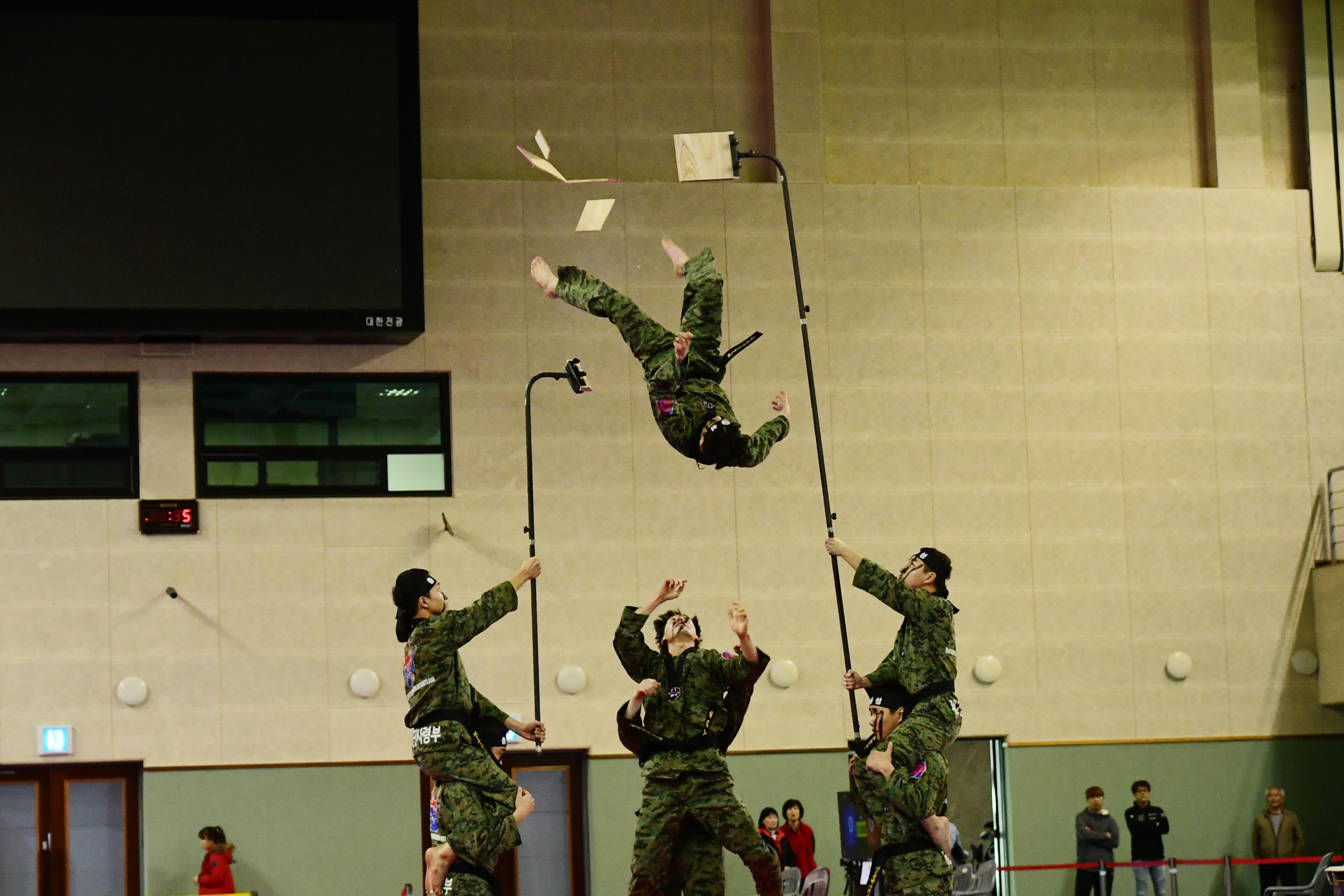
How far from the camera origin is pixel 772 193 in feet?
43.0

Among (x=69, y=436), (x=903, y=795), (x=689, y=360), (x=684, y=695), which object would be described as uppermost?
(x=69, y=436)

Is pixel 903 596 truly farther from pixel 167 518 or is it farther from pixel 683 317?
pixel 167 518

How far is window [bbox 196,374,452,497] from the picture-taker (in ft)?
40.5

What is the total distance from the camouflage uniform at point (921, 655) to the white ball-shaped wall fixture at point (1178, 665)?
18.8 ft

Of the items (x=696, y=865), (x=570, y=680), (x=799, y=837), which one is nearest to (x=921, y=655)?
(x=696, y=865)

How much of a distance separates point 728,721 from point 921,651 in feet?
3.14

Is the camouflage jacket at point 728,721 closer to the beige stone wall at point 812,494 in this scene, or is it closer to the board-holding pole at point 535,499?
the board-holding pole at point 535,499

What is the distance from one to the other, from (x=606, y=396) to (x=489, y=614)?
17.9ft

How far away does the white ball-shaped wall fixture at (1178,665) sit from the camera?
42.9 feet

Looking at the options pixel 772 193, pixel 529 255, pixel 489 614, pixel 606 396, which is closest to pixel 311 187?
pixel 529 255

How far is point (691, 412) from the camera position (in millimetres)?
8375

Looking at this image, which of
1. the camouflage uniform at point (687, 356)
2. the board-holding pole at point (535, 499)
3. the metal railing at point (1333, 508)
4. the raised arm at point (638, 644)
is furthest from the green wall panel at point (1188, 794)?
the raised arm at point (638, 644)

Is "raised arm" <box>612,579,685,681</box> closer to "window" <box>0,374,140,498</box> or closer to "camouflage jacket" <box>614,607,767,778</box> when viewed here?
"camouflage jacket" <box>614,607,767,778</box>

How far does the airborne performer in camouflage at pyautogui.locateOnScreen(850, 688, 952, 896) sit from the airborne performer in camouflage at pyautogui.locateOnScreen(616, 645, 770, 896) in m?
0.62
